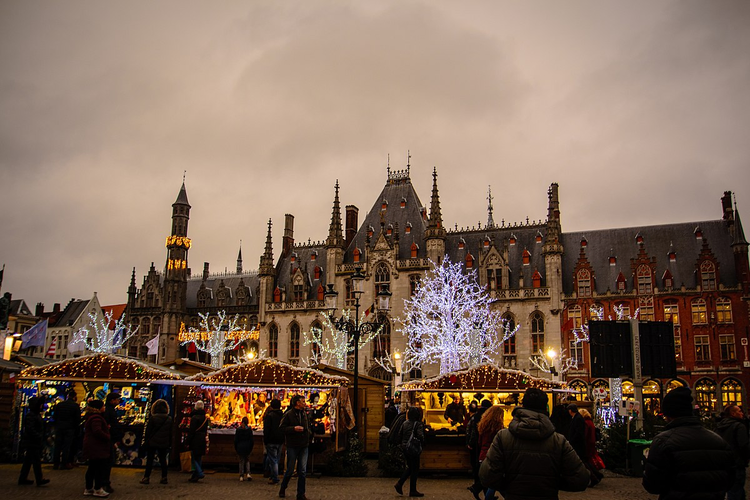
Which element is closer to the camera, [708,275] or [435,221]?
[708,275]

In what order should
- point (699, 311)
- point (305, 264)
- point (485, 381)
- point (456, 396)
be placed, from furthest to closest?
point (305, 264) < point (699, 311) < point (456, 396) < point (485, 381)

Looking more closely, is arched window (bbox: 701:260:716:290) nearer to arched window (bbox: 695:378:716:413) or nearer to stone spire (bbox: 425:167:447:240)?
arched window (bbox: 695:378:716:413)

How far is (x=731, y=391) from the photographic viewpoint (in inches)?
1619

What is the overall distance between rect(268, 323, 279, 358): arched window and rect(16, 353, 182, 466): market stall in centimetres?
3461

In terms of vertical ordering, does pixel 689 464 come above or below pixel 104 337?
below

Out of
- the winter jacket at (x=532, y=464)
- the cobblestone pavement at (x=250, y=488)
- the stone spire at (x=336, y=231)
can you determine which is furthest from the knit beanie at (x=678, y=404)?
the stone spire at (x=336, y=231)

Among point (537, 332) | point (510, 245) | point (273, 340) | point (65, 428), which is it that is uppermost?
point (510, 245)

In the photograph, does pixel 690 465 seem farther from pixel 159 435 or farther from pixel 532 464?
pixel 159 435

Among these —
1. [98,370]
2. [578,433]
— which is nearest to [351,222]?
[98,370]

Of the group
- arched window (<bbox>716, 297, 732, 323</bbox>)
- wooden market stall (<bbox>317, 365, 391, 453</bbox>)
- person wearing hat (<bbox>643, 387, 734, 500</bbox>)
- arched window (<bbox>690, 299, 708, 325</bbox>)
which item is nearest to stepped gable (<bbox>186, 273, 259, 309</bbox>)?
arched window (<bbox>690, 299, 708, 325</bbox>)

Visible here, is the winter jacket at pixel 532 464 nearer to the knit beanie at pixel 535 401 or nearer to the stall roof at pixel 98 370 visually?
the knit beanie at pixel 535 401

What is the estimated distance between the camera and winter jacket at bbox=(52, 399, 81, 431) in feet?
52.5

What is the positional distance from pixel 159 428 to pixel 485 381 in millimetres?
9545

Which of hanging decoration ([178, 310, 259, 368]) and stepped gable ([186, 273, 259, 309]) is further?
stepped gable ([186, 273, 259, 309])
